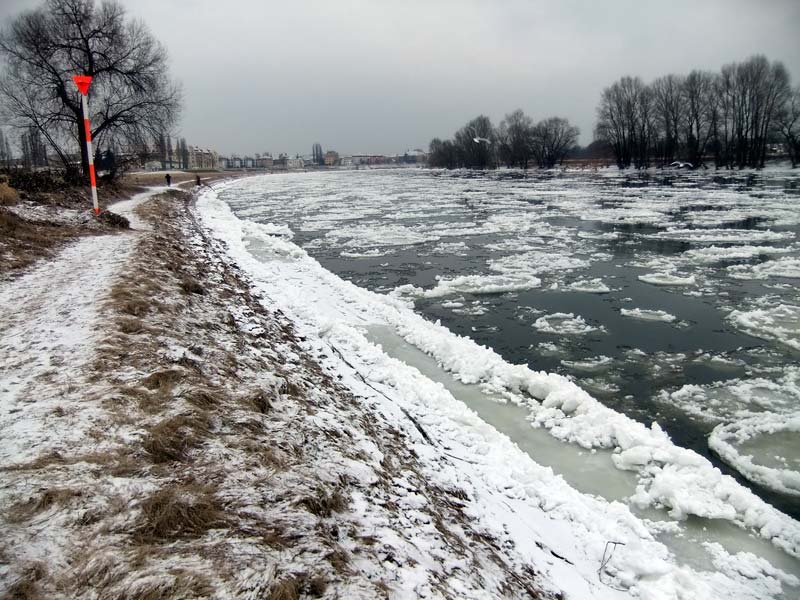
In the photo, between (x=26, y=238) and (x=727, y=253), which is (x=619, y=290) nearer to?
(x=727, y=253)

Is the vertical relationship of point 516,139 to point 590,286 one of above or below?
above

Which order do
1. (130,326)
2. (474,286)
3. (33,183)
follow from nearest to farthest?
(130,326) < (474,286) < (33,183)

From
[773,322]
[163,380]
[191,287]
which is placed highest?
[191,287]

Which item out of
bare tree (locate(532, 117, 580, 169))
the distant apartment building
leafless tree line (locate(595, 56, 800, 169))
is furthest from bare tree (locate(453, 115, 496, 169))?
the distant apartment building

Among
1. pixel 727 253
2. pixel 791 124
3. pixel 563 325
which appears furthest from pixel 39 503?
pixel 791 124

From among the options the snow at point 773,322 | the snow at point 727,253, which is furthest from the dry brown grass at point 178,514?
the snow at point 727,253

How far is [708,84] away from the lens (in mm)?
76688

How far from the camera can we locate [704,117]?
7831 cm

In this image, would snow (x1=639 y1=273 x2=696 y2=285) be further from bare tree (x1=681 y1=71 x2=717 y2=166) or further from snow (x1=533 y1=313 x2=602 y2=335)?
bare tree (x1=681 y1=71 x2=717 y2=166)

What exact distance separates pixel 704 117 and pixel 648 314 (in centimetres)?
8855

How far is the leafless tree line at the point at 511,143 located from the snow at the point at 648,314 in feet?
348

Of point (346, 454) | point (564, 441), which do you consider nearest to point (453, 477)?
point (346, 454)

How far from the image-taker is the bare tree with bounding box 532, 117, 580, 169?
4107 inches

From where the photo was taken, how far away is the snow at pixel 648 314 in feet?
29.5
